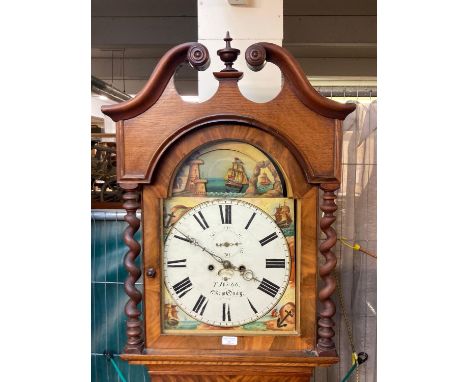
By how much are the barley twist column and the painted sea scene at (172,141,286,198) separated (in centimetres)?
10

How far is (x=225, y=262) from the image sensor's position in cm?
110

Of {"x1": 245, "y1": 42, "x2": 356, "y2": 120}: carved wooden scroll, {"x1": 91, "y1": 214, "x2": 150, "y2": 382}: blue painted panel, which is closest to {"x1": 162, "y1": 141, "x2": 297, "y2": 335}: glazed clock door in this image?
{"x1": 245, "y1": 42, "x2": 356, "y2": 120}: carved wooden scroll

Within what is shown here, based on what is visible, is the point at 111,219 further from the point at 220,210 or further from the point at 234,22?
the point at 234,22

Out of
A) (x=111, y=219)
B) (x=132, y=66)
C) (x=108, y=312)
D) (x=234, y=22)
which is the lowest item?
(x=108, y=312)

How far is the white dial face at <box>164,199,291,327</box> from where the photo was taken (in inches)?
43.3

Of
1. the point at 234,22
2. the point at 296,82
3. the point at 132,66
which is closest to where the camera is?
the point at 296,82

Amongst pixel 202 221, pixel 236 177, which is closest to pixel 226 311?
pixel 202 221

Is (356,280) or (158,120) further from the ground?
(158,120)

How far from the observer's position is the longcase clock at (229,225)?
1061 millimetres

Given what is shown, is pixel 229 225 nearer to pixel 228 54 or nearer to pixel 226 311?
pixel 226 311

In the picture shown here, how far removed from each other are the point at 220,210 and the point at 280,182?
164mm

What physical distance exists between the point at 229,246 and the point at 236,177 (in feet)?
0.57

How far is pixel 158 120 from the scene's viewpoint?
1.08 meters

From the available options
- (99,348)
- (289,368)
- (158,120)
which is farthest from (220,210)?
(99,348)
